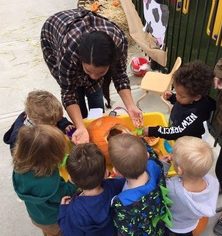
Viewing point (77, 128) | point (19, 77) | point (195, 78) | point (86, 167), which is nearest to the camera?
point (86, 167)

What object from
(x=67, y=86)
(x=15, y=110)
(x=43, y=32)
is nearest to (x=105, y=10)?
(x=15, y=110)

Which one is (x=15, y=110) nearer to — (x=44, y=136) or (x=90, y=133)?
(x=90, y=133)

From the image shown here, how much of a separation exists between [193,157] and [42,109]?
3.04 feet

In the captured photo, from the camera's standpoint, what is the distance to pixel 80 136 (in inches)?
86.1

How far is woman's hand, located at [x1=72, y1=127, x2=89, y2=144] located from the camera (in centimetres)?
217

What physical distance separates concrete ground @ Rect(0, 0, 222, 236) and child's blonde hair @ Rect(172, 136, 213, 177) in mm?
918

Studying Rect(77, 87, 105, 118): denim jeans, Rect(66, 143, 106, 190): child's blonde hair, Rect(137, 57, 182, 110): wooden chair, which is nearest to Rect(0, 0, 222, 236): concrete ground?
Rect(137, 57, 182, 110): wooden chair

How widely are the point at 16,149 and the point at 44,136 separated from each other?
0.16m

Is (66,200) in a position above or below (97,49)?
below

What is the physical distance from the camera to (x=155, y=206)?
5.33 ft

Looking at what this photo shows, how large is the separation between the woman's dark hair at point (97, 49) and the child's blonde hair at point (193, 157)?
592 millimetres

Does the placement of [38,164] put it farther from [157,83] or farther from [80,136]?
[157,83]

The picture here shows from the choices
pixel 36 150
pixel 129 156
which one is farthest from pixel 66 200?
pixel 129 156

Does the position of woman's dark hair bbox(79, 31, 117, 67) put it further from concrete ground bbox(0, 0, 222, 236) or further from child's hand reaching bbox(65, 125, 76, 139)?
concrete ground bbox(0, 0, 222, 236)
